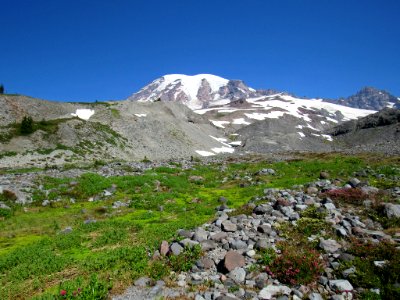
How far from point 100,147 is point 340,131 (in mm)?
115876

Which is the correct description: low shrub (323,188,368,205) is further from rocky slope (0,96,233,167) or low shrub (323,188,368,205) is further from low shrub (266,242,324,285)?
rocky slope (0,96,233,167)

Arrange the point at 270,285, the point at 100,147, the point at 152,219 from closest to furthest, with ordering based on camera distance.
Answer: the point at 270,285
the point at 152,219
the point at 100,147

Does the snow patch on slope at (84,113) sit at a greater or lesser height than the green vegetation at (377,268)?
greater

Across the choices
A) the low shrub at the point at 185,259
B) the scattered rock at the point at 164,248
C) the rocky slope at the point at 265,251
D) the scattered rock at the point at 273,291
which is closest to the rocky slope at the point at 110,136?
the scattered rock at the point at 164,248

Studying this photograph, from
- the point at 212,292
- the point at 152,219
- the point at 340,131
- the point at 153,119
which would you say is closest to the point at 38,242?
the point at 152,219

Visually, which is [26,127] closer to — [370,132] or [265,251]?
[265,251]

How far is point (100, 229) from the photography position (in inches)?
651

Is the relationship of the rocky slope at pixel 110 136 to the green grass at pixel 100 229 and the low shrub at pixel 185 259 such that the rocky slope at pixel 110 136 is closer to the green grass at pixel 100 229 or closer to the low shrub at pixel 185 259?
the green grass at pixel 100 229

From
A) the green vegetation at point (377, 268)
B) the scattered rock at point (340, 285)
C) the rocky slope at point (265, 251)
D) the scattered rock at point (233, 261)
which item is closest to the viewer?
the green vegetation at point (377, 268)

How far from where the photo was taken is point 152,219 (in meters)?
18.3

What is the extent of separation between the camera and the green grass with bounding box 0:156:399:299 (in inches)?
421

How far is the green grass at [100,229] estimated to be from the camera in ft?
35.1

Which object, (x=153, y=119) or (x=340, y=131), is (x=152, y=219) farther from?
(x=340, y=131)

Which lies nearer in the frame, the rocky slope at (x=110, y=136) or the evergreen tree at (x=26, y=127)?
the rocky slope at (x=110, y=136)
